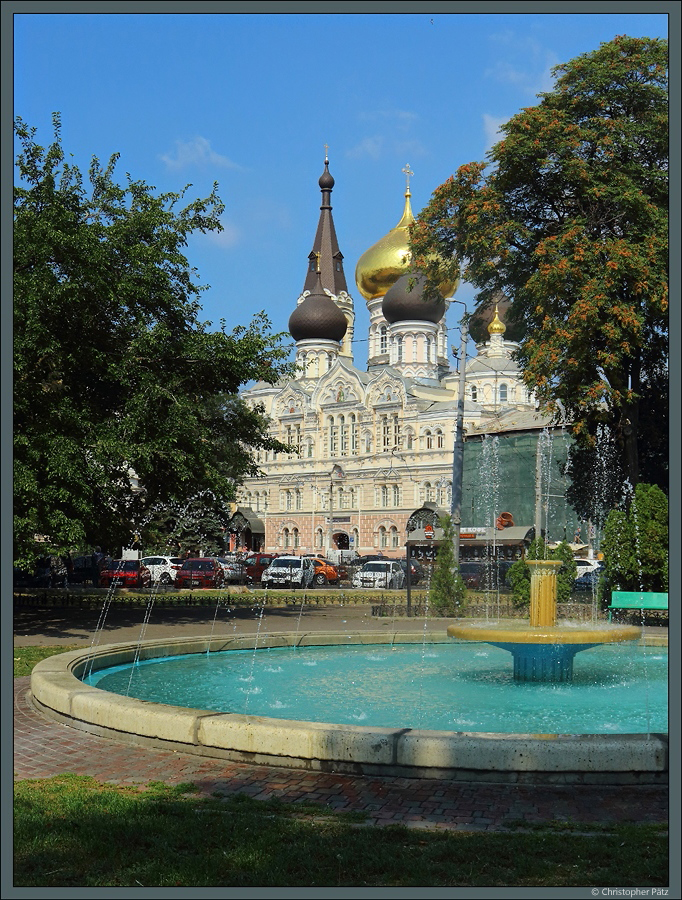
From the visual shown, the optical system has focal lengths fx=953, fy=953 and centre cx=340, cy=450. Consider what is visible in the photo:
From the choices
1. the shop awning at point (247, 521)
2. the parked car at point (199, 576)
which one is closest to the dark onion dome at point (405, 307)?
the shop awning at point (247, 521)

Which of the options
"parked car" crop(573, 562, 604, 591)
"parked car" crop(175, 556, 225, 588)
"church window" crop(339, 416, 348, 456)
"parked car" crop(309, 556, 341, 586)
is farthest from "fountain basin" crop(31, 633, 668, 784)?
"church window" crop(339, 416, 348, 456)

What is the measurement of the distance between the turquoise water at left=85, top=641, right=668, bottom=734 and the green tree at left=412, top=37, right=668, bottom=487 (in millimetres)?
11222

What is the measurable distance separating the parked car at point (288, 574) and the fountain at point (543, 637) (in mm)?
29739

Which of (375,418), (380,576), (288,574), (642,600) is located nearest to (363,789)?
(642,600)

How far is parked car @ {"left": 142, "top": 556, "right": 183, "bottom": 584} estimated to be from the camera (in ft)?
136

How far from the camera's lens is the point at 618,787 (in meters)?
6.68

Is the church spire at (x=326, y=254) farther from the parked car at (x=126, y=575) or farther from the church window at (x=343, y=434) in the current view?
the parked car at (x=126, y=575)

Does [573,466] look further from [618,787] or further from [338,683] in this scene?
[618,787]

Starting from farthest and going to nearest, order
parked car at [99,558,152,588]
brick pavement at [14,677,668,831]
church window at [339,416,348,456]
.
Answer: church window at [339,416,348,456] → parked car at [99,558,152,588] → brick pavement at [14,677,668,831]

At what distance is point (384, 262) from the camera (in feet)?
297

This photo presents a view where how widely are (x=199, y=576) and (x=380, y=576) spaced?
827 cm

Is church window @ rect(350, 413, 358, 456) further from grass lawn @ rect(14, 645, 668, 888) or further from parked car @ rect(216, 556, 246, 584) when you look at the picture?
grass lawn @ rect(14, 645, 668, 888)

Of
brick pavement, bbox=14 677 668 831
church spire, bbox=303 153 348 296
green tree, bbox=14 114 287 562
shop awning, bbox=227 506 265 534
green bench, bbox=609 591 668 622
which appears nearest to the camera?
brick pavement, bbox=14 677 668 831

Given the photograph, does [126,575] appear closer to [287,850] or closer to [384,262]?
[287,850]
